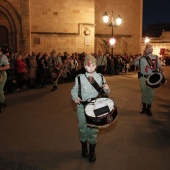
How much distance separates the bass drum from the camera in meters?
7.11

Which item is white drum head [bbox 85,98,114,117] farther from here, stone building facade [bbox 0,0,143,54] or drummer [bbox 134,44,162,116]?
stone building facade [bbox 0,0,143,54]

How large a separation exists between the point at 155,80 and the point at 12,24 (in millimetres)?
12612

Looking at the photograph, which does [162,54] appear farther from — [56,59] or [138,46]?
[56,59]

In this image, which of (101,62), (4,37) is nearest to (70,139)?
(101,62)

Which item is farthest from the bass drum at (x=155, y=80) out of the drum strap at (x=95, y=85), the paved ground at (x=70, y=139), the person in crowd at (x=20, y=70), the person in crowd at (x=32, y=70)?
the person in crowd at (x=32, y=70)

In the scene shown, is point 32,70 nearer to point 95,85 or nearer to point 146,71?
point 146,71

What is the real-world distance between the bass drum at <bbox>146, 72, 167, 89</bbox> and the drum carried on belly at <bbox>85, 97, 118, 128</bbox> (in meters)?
3.02

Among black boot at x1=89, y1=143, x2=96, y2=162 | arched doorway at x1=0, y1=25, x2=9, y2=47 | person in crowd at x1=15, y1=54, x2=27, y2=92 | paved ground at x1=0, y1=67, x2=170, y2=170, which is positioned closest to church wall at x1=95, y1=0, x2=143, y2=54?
arched doorway at x1=0, y1=25, x2=9, y2=47

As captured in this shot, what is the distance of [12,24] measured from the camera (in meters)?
17.4

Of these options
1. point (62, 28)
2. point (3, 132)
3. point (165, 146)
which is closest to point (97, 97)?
point (165, 146)

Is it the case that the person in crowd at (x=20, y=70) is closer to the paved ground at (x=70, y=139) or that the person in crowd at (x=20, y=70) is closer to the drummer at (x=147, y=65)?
the paved ground at (x=70, y=139)

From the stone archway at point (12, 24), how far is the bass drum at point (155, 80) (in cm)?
1183

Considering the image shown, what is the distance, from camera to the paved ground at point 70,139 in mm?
4727

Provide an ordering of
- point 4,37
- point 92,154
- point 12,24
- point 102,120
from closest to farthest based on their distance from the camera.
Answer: point 102,120
point 92,154
point 12,24
point 4,37
